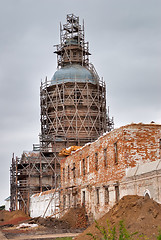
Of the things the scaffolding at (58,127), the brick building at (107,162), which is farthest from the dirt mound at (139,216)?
the scaffolding at (58,127)

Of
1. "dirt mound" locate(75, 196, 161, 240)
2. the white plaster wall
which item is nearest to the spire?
the white plaster wall

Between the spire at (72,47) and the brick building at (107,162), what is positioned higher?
the spire at (72,47)

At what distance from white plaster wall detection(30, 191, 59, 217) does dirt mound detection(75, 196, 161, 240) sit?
14.9m

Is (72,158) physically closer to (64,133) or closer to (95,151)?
(95,151)

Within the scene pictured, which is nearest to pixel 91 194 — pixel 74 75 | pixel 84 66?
pixel 74 75

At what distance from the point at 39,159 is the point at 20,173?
128 inches

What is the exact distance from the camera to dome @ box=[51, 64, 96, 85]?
52625mm

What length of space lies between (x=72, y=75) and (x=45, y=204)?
21592 millimetres

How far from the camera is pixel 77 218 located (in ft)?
91.0

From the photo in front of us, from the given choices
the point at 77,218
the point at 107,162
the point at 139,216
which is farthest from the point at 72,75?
the point at 139,216

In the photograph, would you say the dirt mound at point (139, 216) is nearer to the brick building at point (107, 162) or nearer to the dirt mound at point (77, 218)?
the brick building at point (107, 162)

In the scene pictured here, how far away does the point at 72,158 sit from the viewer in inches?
1256

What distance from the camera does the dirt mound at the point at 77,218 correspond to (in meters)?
27.2

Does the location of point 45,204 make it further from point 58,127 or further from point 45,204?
point 58,127
